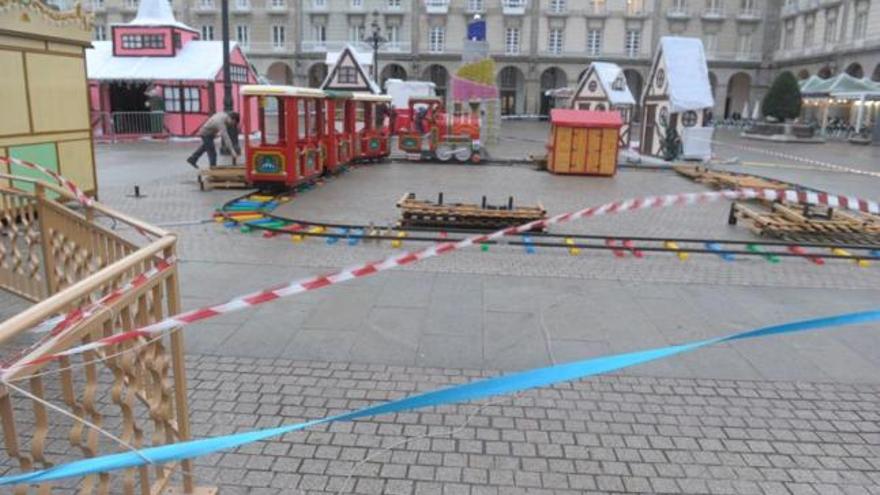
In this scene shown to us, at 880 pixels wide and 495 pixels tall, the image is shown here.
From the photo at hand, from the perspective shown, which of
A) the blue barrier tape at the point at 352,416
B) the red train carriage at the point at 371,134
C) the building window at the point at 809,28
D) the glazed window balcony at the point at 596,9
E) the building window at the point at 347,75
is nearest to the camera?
the blue barrier tape at the point at 352,416

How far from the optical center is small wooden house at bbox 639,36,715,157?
22.5 meters

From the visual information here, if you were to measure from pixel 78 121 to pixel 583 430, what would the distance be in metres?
10.9

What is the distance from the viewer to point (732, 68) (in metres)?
58.8

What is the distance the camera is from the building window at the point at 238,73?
30547 mm

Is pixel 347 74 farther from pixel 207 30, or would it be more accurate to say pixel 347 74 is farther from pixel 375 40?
pixel 207 30

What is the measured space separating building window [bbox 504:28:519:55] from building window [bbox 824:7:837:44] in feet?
77.9

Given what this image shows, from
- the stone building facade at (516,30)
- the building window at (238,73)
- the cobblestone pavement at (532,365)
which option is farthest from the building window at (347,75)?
the stone building facade at (516,30)

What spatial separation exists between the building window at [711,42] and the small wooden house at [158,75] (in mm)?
44509

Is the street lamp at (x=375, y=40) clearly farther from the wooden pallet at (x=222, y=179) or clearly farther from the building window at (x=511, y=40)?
the wooden pallet at (x=222, y=179)

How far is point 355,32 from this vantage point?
58.4m

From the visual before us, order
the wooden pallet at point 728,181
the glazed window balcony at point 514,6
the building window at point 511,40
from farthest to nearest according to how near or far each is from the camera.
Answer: the building window at point 511,40 < the glazed window balcony at point 514,6 < the wooden pallet at point 728,181

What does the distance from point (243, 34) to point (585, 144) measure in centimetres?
4897

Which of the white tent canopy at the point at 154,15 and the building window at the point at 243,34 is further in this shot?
the building window at the point at 243,34

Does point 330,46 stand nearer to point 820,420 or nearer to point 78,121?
point 78,121
